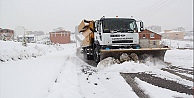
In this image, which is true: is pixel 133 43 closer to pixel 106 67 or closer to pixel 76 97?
pixel 106 67

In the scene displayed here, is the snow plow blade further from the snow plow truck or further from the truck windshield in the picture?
the truck windshield

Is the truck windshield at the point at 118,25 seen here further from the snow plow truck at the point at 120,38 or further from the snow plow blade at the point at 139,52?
the snow plow blade at the point at 139,52

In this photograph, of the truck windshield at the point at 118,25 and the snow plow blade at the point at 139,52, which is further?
the truck windshield at the point at 118,25

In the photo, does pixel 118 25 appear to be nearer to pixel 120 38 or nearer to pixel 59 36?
pixel 120 38

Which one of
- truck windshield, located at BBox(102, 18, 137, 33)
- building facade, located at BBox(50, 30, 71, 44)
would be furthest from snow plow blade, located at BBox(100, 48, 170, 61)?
building facade, located at BBox(50, 30, 71, 44)

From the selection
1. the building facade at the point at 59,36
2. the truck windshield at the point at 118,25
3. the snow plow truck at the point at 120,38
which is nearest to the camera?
the snow plow truck at the point at 120,38

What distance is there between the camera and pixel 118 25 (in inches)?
395

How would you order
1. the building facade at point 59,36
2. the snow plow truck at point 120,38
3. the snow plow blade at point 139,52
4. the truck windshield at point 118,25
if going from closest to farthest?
the snow plow blade at point 139,52
the snow plow truck at point 120,38
the truck windshield at point 118,25
the building facade at point 59,36

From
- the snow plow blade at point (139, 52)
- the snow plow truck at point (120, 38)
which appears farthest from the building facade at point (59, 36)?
the snow plow blade at point (139, 52)

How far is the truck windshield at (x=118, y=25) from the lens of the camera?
32.4 ft

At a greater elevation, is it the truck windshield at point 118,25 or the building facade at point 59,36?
the building facade at point 59,36

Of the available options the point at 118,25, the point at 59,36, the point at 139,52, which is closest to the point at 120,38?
the point at 118,25

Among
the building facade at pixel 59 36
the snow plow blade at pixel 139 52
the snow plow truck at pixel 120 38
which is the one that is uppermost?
the building facade at pixel 59 36

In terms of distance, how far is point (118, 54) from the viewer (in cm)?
907
